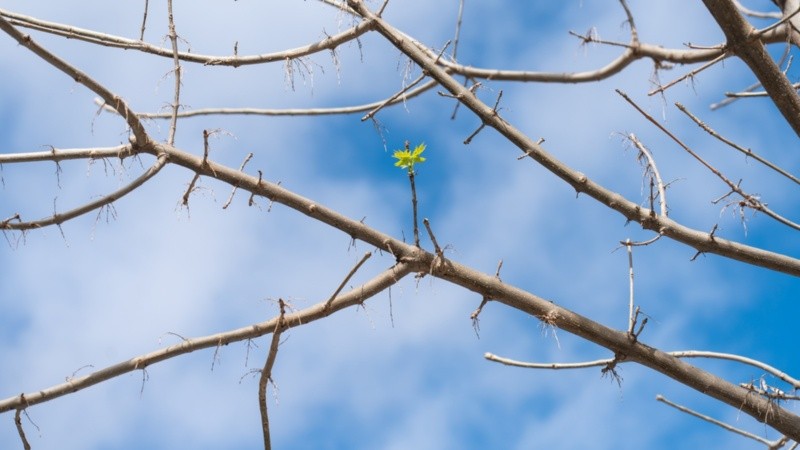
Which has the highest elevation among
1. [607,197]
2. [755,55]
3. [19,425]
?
[755,55]

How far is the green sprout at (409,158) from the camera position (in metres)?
2.69

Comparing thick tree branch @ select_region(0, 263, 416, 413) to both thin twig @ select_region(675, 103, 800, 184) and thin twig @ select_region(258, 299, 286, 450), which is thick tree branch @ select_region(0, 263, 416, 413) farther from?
thin twig @ select_region(675, 103, 800, 184)

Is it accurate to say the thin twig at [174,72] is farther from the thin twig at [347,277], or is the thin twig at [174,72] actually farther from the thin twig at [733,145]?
the thin twig at [733,145]

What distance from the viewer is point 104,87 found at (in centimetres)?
288

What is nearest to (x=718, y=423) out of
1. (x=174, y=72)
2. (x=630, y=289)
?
(x=630, y=289)

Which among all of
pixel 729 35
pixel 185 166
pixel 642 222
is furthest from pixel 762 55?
pixel 185 166

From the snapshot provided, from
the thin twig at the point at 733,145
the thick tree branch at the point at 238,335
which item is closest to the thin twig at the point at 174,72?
the thick tree branch at the point at 238,335

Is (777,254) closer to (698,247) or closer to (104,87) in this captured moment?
(698,247)

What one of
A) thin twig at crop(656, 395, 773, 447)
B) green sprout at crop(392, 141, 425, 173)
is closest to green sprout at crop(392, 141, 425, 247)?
green sprout at crop(392, 141, 425, 173)

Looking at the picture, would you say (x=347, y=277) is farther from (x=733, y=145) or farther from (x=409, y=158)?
(x=733, y=145)

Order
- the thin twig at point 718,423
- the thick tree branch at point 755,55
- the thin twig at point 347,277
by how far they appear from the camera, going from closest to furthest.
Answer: the thick tree branch at point 755,55 → the thin twig at point 347,277 → the thin twig at point 718,423

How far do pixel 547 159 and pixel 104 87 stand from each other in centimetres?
167

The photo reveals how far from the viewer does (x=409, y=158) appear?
2.71 metres

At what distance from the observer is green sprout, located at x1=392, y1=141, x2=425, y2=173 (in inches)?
106
